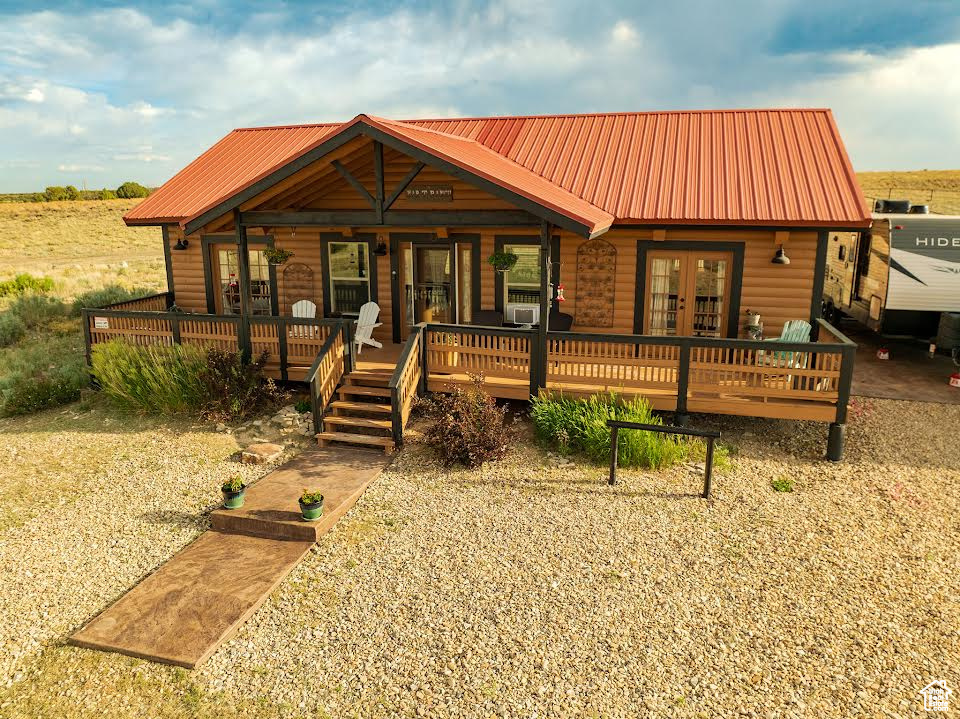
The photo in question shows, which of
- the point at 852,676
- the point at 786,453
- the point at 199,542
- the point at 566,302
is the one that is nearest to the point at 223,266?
the point at 566,302

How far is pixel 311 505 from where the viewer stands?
23.5ft

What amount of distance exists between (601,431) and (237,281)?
9382mm

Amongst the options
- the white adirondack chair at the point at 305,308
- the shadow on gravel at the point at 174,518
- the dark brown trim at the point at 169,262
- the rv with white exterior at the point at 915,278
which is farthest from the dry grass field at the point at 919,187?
the shadow on gravel at the point at 174,518

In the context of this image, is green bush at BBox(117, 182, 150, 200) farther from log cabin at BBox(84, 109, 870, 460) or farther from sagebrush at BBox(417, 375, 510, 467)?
sagebrush at BBox(417, 375, 510, 467)

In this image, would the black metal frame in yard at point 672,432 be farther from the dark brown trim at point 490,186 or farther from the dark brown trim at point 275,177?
the dark brown trim at point 275,177

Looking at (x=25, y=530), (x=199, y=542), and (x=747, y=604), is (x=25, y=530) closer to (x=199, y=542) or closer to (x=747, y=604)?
(x=199, y=542)

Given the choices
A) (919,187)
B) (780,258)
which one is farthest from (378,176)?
(919,187)

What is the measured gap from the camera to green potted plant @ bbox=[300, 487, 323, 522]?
23.5ft

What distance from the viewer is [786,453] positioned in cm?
952

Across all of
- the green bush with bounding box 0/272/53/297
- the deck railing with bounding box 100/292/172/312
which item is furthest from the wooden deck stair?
the green bush with bounding box 0/272/53/297

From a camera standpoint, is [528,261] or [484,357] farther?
[528,261]

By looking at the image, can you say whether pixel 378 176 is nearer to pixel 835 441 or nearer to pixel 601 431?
pixel 601 431

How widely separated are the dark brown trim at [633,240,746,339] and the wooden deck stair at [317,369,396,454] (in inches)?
195

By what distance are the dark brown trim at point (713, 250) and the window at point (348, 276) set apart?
5.48 metres
